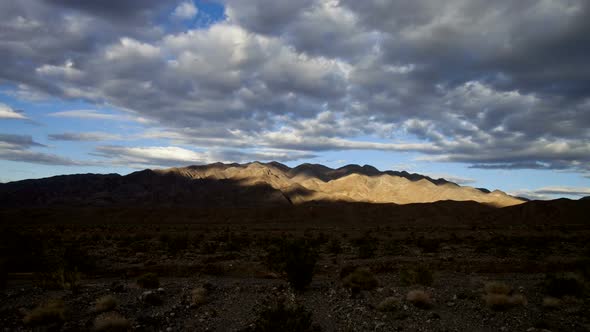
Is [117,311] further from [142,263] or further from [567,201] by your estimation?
[567,201]

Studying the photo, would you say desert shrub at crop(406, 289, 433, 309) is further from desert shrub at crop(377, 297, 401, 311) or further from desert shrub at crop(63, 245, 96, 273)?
desert shrub at crop(63, 245, 96, 273)

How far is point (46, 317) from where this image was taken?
1148cm

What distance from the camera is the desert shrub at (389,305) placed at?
39.6 feet

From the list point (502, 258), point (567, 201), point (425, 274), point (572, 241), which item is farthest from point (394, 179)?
point (425, 274)

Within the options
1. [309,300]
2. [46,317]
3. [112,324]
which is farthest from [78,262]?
[309,300]

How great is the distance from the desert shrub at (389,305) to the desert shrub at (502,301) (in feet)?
8.31

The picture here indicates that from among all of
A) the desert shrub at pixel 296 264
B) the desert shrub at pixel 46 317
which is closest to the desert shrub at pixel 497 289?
the desert shrub at pixel 296 264

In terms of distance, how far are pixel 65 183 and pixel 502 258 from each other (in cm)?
17629

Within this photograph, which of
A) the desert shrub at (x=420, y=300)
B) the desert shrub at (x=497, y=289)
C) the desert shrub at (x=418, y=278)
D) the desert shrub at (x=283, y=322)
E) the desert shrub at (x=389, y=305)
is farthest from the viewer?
the desert shrub at (x=418, y=278)

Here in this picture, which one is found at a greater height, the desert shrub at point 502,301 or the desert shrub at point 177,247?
the desert shrub at point 502,301

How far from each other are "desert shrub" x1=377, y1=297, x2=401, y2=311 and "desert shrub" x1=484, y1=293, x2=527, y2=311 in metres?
2.53

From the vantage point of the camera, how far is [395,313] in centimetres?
1182

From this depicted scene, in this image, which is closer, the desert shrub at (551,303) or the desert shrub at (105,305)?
the desert shrub at (551,303)

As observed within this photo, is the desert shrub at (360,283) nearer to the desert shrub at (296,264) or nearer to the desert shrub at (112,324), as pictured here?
the desert shrub at (296,264)
